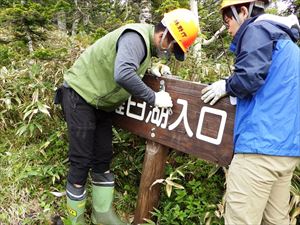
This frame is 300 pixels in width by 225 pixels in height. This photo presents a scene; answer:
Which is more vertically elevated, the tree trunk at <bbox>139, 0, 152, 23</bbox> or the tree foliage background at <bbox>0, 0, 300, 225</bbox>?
the tree trunk at <bbox>139, 0, 152, 23</bbox>

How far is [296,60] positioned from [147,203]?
1.92 meters

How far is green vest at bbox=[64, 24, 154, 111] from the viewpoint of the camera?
3064 mm

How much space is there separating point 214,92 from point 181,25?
26.9 inches

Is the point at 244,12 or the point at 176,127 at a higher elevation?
the point at 244,12

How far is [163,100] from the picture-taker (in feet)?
9.71

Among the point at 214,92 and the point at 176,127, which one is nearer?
the point at 214,92

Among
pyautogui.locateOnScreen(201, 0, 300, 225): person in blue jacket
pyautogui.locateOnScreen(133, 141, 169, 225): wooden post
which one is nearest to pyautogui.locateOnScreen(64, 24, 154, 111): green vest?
pyautogui.locateOnScreen(133, 141, 169, 225): wooden post

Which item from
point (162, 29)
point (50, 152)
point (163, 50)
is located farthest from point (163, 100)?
point (50, 152)

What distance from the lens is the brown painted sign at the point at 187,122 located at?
2.66 meters

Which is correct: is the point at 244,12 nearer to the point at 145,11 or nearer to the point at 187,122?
the point at 187,122

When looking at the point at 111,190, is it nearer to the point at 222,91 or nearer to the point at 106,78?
the point at 106,78

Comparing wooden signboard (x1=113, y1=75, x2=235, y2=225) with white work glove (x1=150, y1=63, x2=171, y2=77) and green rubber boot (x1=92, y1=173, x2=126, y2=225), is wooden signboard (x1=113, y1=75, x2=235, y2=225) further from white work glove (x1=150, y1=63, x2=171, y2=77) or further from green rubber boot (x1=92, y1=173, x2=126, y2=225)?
green rubber boot (x1=92, y1=173, x2=126, y2=225)

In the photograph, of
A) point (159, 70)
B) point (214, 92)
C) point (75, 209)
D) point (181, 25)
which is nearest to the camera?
point (214, 92)

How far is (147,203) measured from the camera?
3.34m
